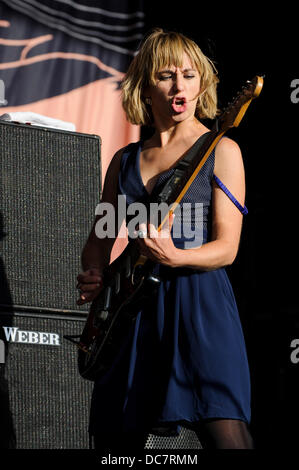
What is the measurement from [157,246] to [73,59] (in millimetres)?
2741

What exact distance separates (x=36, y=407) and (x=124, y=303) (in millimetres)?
1117

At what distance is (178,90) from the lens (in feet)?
6.59

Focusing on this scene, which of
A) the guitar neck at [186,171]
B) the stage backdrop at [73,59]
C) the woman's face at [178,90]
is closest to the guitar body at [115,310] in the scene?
the guitar neck at [186,171]

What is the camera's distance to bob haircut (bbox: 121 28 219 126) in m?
2.04

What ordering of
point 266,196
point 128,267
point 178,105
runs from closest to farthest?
point 128,267
point 178,105
point 266,196

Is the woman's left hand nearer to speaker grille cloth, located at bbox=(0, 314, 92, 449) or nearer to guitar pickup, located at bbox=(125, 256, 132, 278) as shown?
guitar pickup, located at bbox=(125, 256, 132, 278)

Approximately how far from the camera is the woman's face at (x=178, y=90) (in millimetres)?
2016

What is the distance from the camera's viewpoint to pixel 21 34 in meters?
4.08

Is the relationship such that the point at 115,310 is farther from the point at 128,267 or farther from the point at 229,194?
the point at 229,194

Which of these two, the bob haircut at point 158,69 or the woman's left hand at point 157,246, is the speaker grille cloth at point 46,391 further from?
the woman's left hand at point 157,246

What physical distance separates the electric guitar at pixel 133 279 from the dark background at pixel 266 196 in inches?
66.7

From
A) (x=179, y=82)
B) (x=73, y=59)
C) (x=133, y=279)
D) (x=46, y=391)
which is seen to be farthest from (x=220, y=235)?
(x=73, y=59)

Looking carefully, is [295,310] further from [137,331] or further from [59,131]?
[137,331]
